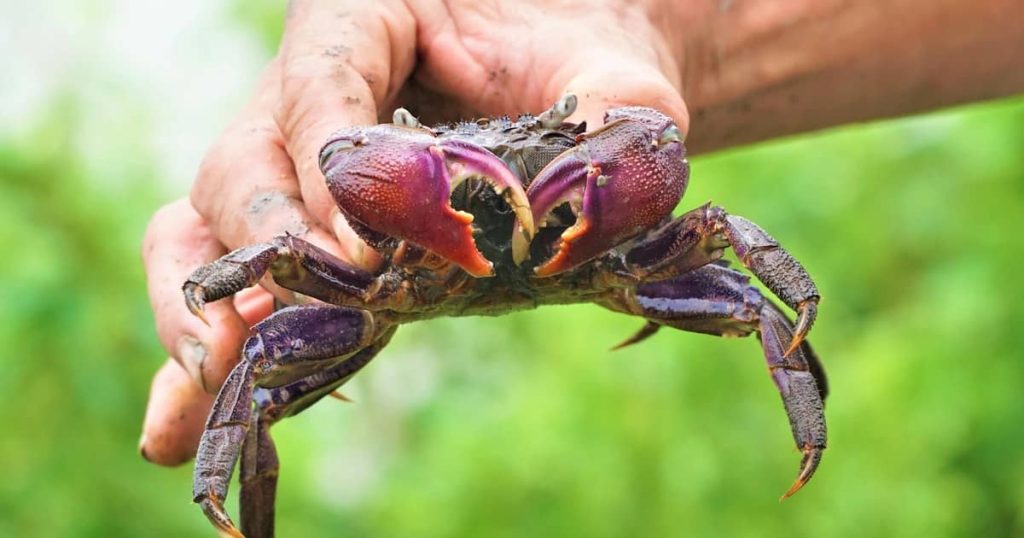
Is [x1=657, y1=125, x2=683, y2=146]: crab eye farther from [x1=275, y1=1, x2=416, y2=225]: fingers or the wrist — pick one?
the wrist

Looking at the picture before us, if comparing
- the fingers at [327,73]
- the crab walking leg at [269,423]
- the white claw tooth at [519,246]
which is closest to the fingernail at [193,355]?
the crab walking leg at [269,423]

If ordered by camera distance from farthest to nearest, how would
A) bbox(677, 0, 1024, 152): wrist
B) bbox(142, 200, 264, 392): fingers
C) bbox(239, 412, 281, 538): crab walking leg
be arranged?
bbox(677, 0, 1024, 152): wrist, bbox(239, 412, 281, 538): crab walking leg, bbox(142, 200, 264, 392): fingers

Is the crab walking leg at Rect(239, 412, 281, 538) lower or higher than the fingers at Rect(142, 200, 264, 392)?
lower

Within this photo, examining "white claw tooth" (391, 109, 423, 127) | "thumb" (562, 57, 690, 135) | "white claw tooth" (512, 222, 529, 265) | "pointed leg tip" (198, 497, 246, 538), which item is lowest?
"pointed leg tip" (198, 497, 246, 538)

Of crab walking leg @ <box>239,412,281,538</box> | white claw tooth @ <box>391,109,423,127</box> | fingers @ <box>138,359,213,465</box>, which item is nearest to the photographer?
white claw tooth @ <box>391,109,423,127</box>

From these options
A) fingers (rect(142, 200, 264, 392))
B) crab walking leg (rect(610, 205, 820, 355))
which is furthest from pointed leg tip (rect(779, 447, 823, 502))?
fingers (rect(142, 200, 264, 392))

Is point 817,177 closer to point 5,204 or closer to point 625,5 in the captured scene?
point 625,5

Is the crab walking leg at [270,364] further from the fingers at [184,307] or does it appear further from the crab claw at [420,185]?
the crab claw at [420,185]

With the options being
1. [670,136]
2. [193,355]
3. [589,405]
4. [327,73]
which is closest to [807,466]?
[670,136]

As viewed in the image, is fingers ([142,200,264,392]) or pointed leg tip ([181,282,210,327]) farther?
fingers ([142,200,264,392])
